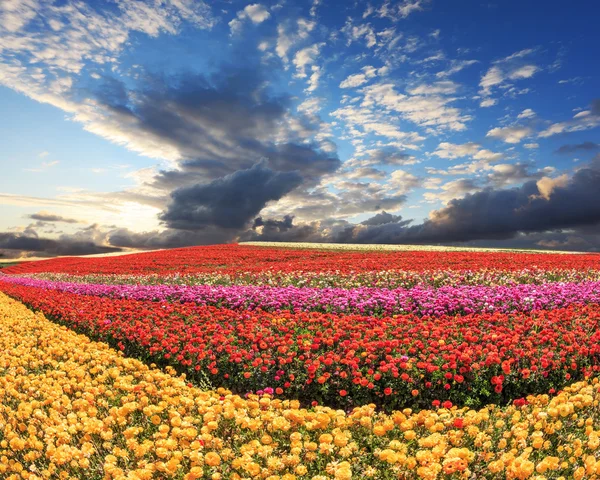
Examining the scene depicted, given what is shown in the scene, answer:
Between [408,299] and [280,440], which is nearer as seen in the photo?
[280,440]

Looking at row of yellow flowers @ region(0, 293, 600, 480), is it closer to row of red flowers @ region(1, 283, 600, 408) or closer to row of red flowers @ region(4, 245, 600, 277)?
row of red flowers @ region(1, 283, 600, 408)

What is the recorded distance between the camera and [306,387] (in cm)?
744

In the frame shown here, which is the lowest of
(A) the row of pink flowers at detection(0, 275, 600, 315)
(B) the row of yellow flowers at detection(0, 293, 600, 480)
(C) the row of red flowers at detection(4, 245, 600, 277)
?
(B) the row of yellow flowers at detection(0, 293, 600, 480)

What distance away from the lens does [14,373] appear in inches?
307

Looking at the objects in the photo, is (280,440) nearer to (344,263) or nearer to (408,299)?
(408,299)

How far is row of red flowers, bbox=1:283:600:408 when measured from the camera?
7.12m

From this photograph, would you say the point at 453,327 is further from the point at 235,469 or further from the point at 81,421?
the point at 81,421

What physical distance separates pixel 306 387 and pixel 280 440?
2.87m

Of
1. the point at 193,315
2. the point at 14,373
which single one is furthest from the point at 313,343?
the point at 14,373

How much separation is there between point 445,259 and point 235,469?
21.0m

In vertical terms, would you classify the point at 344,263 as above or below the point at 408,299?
above

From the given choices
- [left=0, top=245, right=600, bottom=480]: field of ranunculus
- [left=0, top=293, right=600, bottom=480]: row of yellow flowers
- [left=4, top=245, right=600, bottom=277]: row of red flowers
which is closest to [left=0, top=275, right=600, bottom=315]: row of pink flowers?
[left=0, top=245, right=600, bottom=480]: field of ranunculus

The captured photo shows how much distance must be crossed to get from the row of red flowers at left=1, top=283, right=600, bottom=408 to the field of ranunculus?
36mm

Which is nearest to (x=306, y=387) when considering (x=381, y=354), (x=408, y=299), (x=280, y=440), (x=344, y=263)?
(x=381, y=354)
